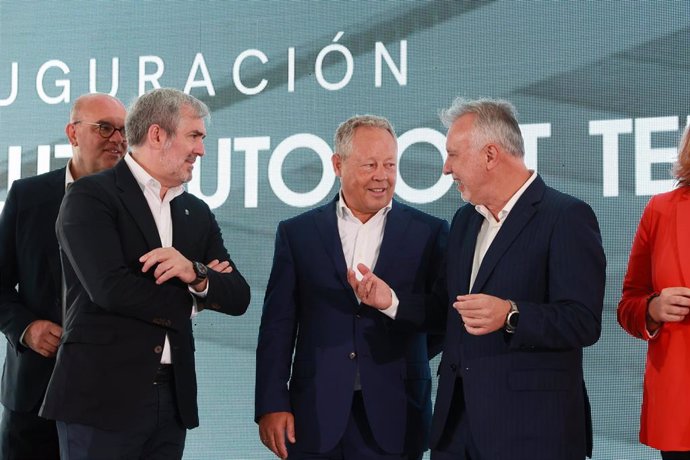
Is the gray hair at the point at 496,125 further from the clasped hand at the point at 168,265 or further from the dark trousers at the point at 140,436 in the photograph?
the dark trousers at the point at 140,436

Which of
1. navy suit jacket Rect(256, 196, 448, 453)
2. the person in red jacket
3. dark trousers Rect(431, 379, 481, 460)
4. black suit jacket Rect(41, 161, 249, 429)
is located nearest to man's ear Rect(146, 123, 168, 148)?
black suit jacket Rect(41, 161, 249, 429)

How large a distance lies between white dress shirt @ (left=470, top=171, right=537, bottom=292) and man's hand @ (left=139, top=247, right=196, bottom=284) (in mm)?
893

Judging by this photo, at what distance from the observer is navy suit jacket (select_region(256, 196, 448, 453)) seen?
307 centimetres

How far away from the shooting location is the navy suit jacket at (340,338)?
3070 millimetres

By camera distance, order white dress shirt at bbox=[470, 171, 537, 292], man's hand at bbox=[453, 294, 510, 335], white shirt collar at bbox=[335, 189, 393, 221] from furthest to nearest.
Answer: white shirt collar at bbox=[335, 189, 393, 221] → white dress shirt at bbox=[470, 171, 537, 292] → man's hand at bbox=[453, 294, 510, 335]

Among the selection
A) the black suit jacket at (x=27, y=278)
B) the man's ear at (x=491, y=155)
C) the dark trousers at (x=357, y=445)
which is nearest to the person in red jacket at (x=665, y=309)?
the man's ear at (x=491, y=155)

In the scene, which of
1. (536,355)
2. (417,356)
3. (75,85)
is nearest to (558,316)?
(536,355)

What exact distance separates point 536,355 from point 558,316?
0.16 meters

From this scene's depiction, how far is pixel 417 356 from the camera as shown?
3.23 meters

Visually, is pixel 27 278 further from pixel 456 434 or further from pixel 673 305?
pixel 673 305

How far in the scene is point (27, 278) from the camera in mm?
3416

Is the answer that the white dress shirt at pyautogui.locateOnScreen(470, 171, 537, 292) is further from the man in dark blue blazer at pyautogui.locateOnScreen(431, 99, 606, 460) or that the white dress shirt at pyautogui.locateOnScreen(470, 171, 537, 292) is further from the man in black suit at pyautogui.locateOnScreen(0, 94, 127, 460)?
the man in black suit at pyautogui.locateOnScreen(0, 94, 127, 460)

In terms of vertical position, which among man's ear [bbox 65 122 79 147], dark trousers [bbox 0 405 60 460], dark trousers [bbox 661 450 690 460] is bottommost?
dark trousers [bbox 0 405 60 460]

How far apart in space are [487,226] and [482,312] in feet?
1.69
